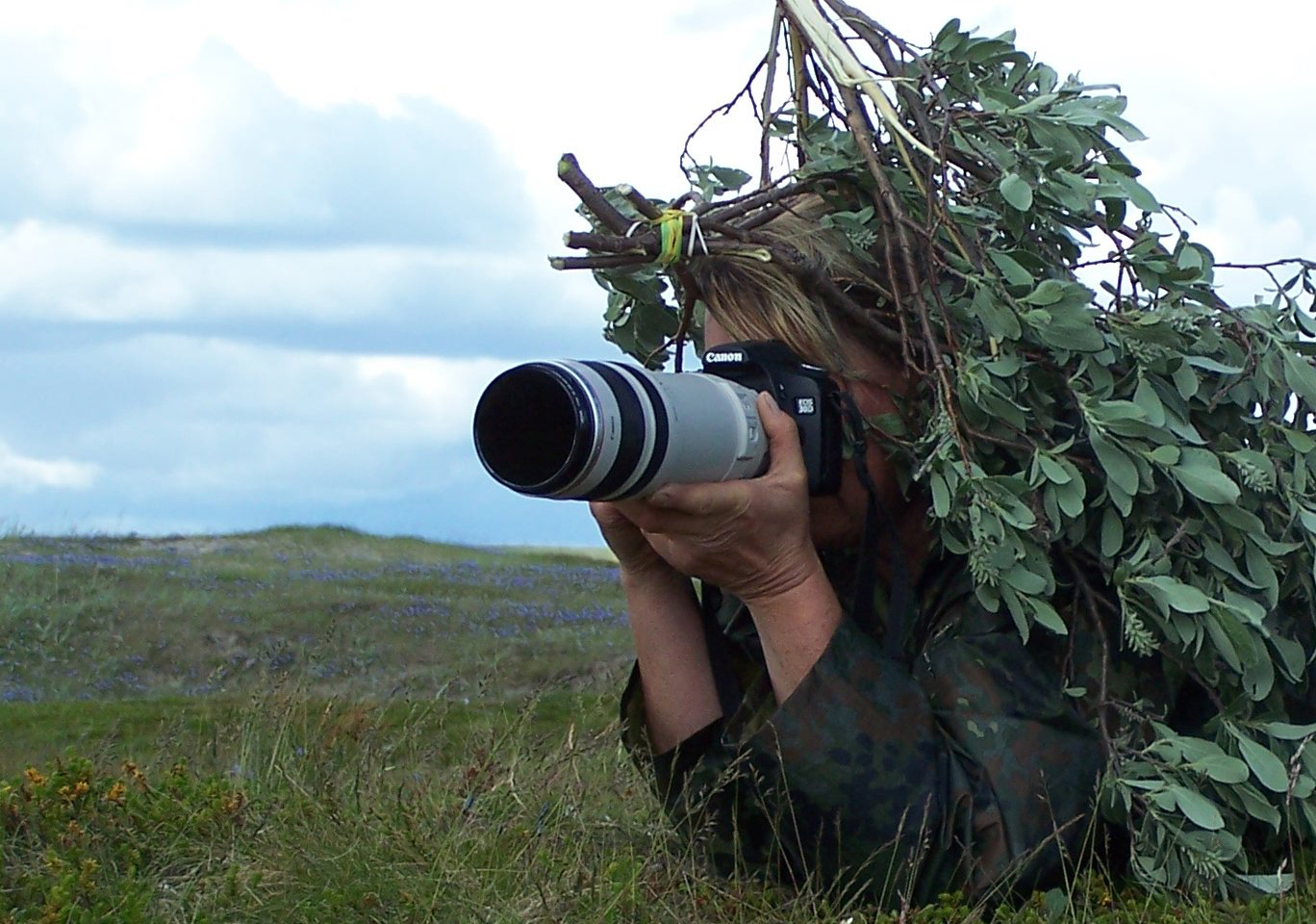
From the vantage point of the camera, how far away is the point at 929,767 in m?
3.11

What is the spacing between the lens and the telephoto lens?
276 cm

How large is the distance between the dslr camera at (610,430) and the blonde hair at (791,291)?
0.31 metres

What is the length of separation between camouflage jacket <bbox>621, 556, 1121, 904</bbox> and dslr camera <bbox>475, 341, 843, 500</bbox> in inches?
20.1

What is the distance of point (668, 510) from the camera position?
2.99m

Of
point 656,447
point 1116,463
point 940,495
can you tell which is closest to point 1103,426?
point 1116,463

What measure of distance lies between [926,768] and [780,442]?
0.74 m

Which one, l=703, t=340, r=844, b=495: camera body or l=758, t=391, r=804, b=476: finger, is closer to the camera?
l=758, t=391, r=804, b=476: finger

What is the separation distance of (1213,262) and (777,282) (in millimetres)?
1114

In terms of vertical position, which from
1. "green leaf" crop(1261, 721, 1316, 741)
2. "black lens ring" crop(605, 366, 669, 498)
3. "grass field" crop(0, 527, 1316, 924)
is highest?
"black lens ring" crop(605, 366, 669, 498)

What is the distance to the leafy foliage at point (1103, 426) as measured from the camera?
324 centimetres

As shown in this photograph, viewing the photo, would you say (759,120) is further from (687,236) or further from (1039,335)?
(1039,335)

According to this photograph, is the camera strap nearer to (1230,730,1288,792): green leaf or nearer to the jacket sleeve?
the jacket sleeve

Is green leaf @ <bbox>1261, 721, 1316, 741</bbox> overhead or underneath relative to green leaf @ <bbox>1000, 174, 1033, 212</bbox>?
underneath

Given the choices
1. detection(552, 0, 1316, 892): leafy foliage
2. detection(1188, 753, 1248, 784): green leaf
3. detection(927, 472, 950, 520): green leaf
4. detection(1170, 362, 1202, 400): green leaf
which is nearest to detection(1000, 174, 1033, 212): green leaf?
detection(552, 0, 1316, 892): leafy foliage
